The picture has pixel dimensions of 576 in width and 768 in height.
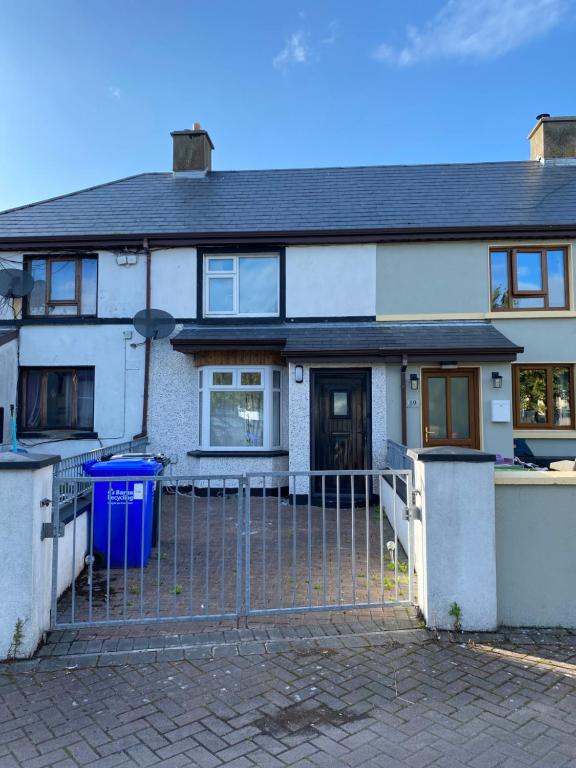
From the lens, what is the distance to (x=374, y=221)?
34.7 feet

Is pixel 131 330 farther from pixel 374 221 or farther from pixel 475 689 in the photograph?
pixel 475 689

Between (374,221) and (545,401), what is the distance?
5030mm

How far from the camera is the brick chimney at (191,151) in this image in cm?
1312

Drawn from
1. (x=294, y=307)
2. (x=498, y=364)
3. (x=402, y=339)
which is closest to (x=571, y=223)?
(x=498, y=364)

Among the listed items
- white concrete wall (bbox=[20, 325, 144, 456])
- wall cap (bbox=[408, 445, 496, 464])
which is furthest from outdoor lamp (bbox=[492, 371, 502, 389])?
white concrete wall (bbox=[20, 325, 144, 456])

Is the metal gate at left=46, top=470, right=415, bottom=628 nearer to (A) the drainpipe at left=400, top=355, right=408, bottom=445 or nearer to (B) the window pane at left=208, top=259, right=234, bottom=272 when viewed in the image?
(A) the drainpipe at left=400, top=355, right=408, bottom=445

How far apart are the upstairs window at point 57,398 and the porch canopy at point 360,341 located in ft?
7.97

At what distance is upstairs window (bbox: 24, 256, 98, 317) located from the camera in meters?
10.7

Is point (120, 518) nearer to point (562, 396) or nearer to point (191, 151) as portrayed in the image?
point (562, 396)

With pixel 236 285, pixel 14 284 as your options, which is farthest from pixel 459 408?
pixel 14 284

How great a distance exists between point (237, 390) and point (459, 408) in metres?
4.30

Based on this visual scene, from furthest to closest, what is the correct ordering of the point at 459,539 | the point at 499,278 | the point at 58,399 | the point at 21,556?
the point at 58,399 < the point at 499,278 < the point at 459,539 < the point at 21,556

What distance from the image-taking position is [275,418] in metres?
10.2

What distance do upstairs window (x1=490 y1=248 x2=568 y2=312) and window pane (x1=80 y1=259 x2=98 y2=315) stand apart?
819 cm
